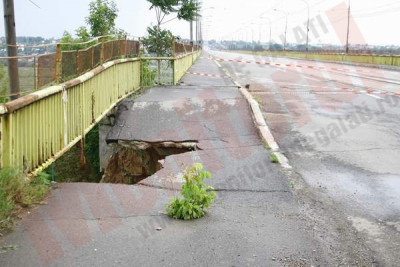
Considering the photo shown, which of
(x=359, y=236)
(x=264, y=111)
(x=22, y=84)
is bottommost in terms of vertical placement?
(x=359, y=236)

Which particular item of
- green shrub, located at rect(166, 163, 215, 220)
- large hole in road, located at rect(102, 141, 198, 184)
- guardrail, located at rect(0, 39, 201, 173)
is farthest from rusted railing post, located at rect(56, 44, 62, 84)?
green shrub, located at rect(166, 163, 215, 220)

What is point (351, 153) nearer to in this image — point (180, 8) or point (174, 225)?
point (174, 225)

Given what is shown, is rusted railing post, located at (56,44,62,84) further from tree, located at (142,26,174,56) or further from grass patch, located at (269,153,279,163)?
tree, located at (142,26,174,56)

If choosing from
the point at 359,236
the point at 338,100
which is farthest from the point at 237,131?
the point at 338,100

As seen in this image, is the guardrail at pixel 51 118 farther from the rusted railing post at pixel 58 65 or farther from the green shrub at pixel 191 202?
the green shrub at pixel 191 202

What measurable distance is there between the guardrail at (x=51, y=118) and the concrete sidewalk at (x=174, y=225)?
0.61 metres

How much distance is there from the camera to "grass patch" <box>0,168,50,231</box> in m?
4.64

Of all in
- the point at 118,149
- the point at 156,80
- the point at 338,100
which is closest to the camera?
the point at 118,149

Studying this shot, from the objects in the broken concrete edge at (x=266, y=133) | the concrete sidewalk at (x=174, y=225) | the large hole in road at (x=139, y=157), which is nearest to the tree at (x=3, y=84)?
the concrete sidewalk at (x=174, y=225)

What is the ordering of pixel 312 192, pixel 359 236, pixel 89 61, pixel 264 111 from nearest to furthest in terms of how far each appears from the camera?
pixel 359 236 → pixel 312 192 → pixel 89 61 → pixel 264 111

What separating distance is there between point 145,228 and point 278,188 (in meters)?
2.11

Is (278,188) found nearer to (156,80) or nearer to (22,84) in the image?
(22,84)

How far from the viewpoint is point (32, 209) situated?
5.07m

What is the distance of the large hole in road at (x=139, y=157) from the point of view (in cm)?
885
